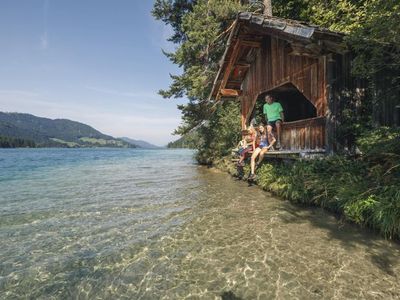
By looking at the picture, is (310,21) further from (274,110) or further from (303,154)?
(303,154)

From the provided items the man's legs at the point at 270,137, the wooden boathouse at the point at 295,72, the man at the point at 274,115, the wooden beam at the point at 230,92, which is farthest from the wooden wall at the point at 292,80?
the wooden beam at the point at 230,92

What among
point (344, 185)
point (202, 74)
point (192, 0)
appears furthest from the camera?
point (192, 0)

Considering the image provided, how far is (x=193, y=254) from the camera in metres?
4.98

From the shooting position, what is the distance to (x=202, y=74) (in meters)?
18.5

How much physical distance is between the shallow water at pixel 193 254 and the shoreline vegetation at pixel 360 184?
14.6 inches

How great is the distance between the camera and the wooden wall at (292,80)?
8.94m

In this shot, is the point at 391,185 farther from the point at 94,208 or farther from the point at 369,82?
the point at 94,208

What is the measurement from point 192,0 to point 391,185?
23063 mm

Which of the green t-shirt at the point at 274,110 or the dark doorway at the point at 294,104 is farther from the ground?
the dark doorway at the point at 294,104

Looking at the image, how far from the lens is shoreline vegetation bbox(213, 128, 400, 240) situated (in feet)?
17.9

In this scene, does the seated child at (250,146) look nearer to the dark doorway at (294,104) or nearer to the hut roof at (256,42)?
the dark doorway at (294,104)

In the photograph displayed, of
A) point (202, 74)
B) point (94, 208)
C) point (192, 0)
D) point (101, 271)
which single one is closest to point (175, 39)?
point (192, 0)

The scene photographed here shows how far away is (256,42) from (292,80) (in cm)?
340

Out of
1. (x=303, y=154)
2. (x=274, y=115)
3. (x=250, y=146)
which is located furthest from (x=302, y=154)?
(x=250, y=146)
